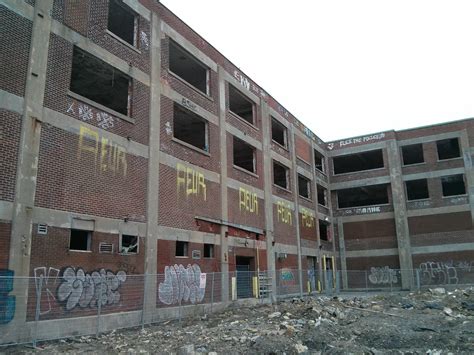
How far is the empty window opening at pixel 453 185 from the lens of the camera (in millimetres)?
38281

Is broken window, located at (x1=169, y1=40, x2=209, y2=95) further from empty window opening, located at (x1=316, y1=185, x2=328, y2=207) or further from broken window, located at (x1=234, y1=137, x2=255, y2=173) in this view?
empty window opening, located at (x1=316, y1=185, x2=328, y2=207)

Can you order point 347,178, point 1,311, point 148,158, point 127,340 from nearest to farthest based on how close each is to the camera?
point 1,311 → point 127,340 → point 148,158 → point 347,178

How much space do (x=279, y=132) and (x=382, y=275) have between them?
15.4 meters

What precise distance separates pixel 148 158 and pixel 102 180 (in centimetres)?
282

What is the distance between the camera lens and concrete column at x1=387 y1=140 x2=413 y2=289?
37.4 meters

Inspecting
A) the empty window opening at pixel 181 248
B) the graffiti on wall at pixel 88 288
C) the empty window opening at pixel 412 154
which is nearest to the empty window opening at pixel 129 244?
the graffiti on wall at pixel 88 288

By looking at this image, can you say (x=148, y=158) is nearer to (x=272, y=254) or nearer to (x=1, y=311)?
(x=1, y=311)

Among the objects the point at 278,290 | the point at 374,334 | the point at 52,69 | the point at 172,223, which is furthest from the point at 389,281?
the point at 52,69

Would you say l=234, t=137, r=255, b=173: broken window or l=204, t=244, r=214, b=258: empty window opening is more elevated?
l=234, t=137, r=255, b=173: broken window

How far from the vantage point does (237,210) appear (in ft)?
83.6

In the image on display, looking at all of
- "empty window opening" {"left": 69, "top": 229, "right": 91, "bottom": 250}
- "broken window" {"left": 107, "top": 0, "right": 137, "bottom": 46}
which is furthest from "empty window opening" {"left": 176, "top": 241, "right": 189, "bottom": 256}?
"broken window" {"left": 107, "top": 0, "right": 137, "bottom": 46}

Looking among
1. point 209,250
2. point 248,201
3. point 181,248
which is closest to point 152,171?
point 181,248

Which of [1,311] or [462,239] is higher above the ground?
[462,239]

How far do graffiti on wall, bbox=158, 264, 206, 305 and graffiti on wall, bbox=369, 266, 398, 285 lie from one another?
22.5 meters
